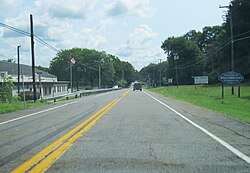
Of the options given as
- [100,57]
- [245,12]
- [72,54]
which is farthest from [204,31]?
[245,12]

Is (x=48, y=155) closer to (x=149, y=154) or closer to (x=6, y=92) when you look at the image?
(x=149, y=154)

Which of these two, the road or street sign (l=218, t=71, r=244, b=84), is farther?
street sign (l=218, t=71, r=244, b=84)

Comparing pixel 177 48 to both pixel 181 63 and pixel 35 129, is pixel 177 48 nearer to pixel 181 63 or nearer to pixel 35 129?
pixel 181 63

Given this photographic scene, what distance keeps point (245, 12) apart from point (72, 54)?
7724cm

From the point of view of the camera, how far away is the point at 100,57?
5482 inches

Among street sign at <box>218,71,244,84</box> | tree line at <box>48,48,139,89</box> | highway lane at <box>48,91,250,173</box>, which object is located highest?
tree line at <box>48,48,139,89</box>

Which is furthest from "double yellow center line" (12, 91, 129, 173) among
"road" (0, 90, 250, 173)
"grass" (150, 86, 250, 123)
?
"grass" (150, 86, 250, 123)

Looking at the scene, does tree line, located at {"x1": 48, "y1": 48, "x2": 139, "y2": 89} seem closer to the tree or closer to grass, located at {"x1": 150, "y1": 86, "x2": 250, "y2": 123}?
the tree

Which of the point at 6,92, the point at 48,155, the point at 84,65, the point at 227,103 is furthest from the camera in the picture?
the point at 84,65

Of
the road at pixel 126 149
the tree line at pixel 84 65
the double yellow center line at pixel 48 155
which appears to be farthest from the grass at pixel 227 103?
the tree line at pixel 84 65

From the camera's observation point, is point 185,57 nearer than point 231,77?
No

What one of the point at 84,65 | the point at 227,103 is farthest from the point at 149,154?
the point at 84,65

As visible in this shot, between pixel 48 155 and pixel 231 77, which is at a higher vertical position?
pixel 231 77

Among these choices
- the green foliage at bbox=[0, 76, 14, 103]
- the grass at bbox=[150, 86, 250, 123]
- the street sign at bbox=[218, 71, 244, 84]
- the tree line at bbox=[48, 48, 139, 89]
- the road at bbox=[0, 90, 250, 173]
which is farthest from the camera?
the tree line at bbox=[48, 48, 139, 89]
